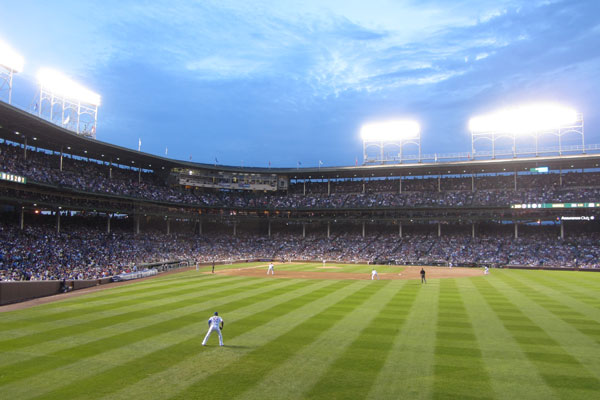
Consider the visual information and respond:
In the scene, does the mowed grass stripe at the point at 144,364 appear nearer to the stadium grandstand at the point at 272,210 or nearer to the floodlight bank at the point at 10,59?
the stadium grandstand at the point at 272,210

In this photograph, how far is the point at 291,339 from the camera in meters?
16.3

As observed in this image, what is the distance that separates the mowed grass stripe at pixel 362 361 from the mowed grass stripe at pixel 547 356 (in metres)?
4.85

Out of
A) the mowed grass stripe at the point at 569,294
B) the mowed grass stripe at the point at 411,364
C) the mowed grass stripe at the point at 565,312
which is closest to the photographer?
the mowed grass stripe at the point at 411,364

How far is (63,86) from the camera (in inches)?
1929

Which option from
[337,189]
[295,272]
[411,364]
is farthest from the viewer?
[337,189]

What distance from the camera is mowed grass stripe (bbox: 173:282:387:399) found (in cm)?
1105

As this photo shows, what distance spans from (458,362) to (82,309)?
2006 centimetres

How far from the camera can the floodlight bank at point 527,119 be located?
2405 inches

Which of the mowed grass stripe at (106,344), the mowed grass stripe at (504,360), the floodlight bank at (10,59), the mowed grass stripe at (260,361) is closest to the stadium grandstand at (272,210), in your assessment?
the floodlight bank at (10,59)

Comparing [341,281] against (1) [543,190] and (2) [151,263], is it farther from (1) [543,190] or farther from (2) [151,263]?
(1) [543,190]

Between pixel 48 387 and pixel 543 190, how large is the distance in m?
71.7

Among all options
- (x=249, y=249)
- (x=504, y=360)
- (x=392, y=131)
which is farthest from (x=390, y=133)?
(x=504, y=360)

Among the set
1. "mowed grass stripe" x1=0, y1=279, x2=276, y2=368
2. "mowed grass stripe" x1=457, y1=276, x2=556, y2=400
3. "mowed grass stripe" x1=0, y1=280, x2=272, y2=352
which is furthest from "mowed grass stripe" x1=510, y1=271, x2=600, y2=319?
"mowed grass stripe" x1=0, y1=280, x2=272, y2=352

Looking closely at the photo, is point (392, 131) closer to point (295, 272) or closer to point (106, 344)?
point (295, 272)
